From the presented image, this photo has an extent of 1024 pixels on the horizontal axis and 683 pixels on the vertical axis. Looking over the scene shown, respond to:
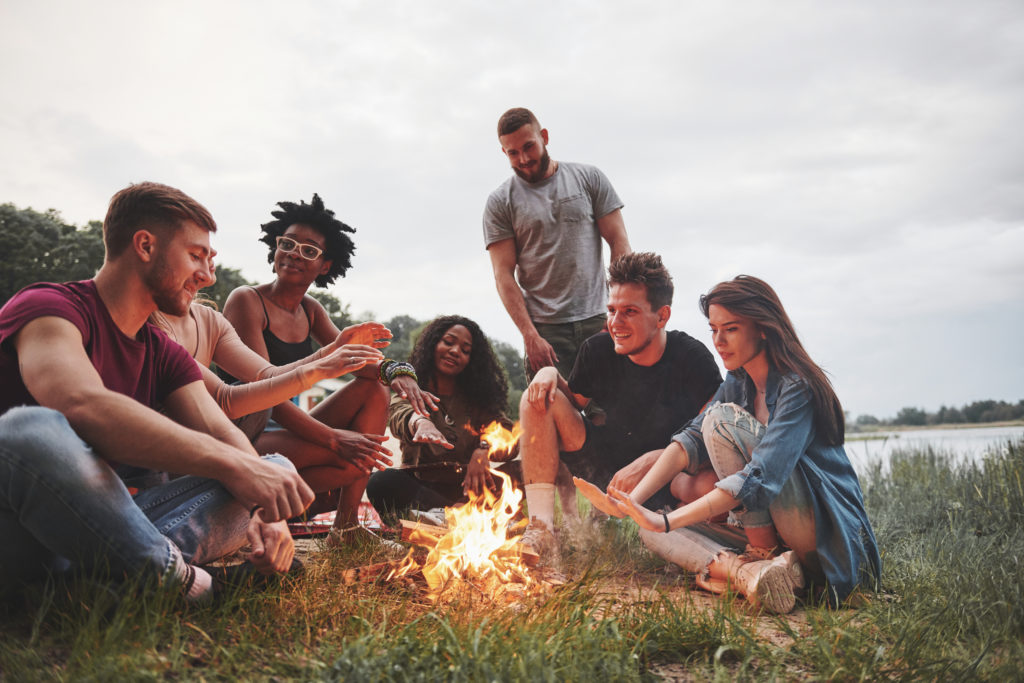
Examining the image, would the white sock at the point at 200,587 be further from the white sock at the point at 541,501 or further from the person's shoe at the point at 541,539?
the white sock at the point at 541,501

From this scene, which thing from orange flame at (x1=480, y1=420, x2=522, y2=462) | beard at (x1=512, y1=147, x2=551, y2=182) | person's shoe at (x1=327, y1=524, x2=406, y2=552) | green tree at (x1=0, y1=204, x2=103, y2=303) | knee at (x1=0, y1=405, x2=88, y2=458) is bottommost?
person's shoe at (x1=327, y1=524, x2=406, y2=552)

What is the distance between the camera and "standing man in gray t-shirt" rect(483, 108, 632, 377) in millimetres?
5301

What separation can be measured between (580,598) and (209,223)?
2.43 m

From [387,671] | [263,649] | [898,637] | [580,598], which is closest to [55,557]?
[263,649]

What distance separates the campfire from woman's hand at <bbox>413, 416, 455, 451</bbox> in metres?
0.65

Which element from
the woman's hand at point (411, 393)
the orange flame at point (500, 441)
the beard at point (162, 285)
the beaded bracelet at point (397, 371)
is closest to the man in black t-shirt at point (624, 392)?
the orange flame at point (500, 441)

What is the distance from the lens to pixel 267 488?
261cm

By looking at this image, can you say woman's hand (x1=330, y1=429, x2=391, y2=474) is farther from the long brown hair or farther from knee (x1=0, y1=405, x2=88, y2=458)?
the long brown hair

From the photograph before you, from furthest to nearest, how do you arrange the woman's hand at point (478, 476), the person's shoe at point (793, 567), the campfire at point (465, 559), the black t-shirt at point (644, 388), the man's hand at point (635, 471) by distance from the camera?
the woman's hand at point (478, 476) < the black t-shirt at point (644, 388) < the man's hand at point (635, 471) < the person's shoe at point (793, 567) < the campfire at point (465, 559)

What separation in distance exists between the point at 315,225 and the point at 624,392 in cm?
259

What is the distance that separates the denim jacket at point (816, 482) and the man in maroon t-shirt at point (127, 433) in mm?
2396

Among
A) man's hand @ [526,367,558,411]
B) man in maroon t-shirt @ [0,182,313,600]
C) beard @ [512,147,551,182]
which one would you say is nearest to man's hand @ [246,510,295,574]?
man in maroon t-shirt @ [0,182,313,600]

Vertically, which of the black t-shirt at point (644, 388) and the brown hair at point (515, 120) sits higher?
the brown hair at point (515, 120)

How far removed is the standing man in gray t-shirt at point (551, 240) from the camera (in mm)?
5301
